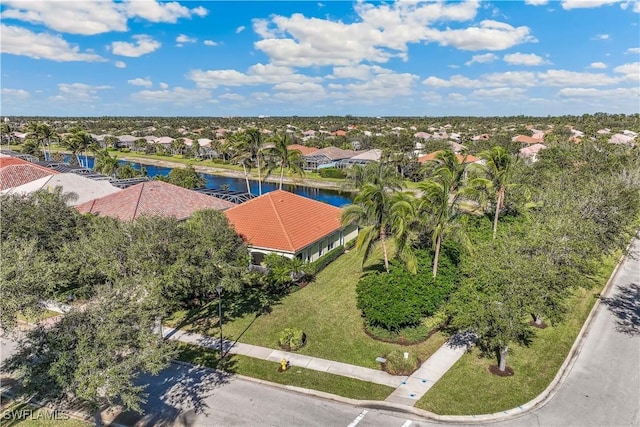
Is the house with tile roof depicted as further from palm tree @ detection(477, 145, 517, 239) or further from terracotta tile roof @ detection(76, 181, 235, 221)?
palm tree @ detection(477, 145, 517, 239)

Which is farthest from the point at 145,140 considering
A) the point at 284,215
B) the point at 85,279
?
the point at 85,279

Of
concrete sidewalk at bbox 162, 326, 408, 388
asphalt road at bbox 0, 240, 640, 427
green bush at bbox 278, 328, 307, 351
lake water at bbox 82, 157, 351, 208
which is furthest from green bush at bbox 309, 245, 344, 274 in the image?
lake water at bbox 82, 157, 351, 208

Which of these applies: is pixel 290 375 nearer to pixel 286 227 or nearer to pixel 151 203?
pixel 286 227

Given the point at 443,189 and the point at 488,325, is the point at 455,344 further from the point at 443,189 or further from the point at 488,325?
the point at 443,189

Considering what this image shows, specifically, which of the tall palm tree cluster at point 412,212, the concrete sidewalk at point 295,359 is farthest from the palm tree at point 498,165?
the concrete sidewalk at point 295,359

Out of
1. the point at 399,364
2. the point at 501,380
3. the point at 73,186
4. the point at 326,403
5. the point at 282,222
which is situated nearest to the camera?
the point at 326,403

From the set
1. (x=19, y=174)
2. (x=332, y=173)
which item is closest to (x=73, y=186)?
(x=19, y=174)
